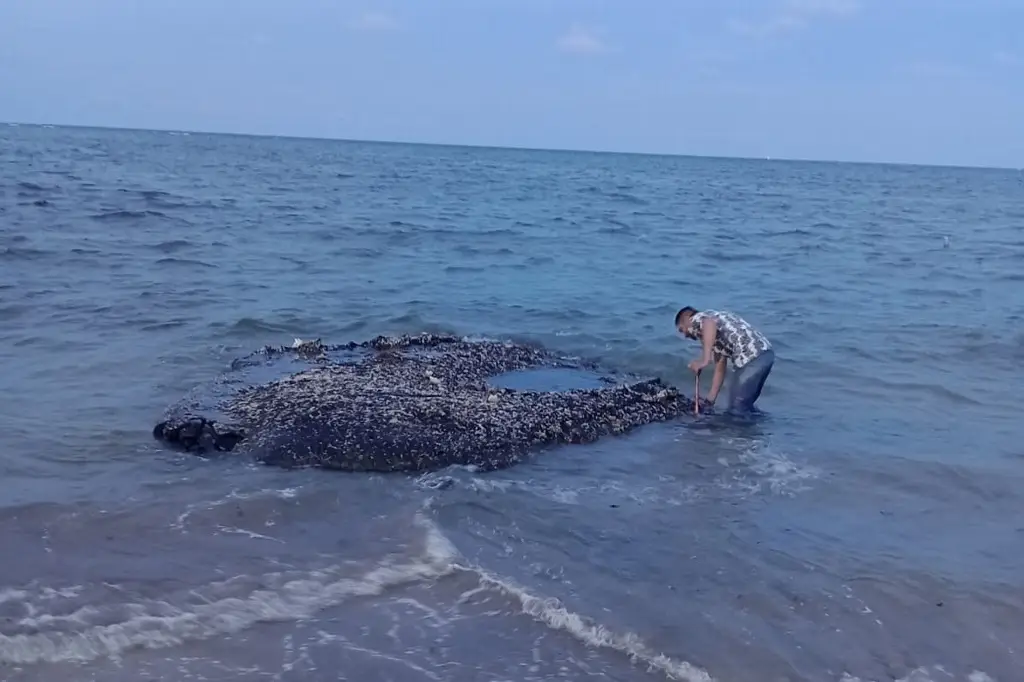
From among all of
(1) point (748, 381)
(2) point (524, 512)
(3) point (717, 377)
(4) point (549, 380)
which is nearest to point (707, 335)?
(3) point (717, 377)

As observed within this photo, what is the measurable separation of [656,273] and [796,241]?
6973mm

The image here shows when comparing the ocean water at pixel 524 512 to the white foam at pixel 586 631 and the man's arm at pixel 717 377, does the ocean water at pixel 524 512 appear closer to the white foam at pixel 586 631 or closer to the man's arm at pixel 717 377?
the white foam at pixel 586 631

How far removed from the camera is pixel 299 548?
19.1 ft

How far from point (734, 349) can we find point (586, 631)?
173 inches

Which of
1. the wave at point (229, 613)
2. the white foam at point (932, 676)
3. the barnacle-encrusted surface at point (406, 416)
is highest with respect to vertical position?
the barnacle-encrusted surface at point (406, 416)

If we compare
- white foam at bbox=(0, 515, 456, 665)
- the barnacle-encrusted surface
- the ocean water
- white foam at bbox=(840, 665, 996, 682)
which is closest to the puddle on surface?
the barnacle-encrusted surface

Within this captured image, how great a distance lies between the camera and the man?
29.1 feet

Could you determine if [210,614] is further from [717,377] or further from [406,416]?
[717,377]

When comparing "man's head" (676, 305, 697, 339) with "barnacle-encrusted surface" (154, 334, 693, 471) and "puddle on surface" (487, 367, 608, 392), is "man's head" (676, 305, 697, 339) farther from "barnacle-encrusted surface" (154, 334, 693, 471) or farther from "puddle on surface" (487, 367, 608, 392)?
"puddle on surface" (487, 367, 608, 392)

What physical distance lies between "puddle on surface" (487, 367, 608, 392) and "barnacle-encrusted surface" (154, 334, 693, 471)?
16cm

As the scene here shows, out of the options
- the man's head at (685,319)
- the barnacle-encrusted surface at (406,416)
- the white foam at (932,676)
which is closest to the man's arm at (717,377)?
the barnacle-encrusted surface at (406,416)

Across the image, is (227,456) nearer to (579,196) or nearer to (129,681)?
(129,681)

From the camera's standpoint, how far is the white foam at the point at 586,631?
15.6 feet

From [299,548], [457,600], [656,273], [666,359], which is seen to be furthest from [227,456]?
[656,273]
